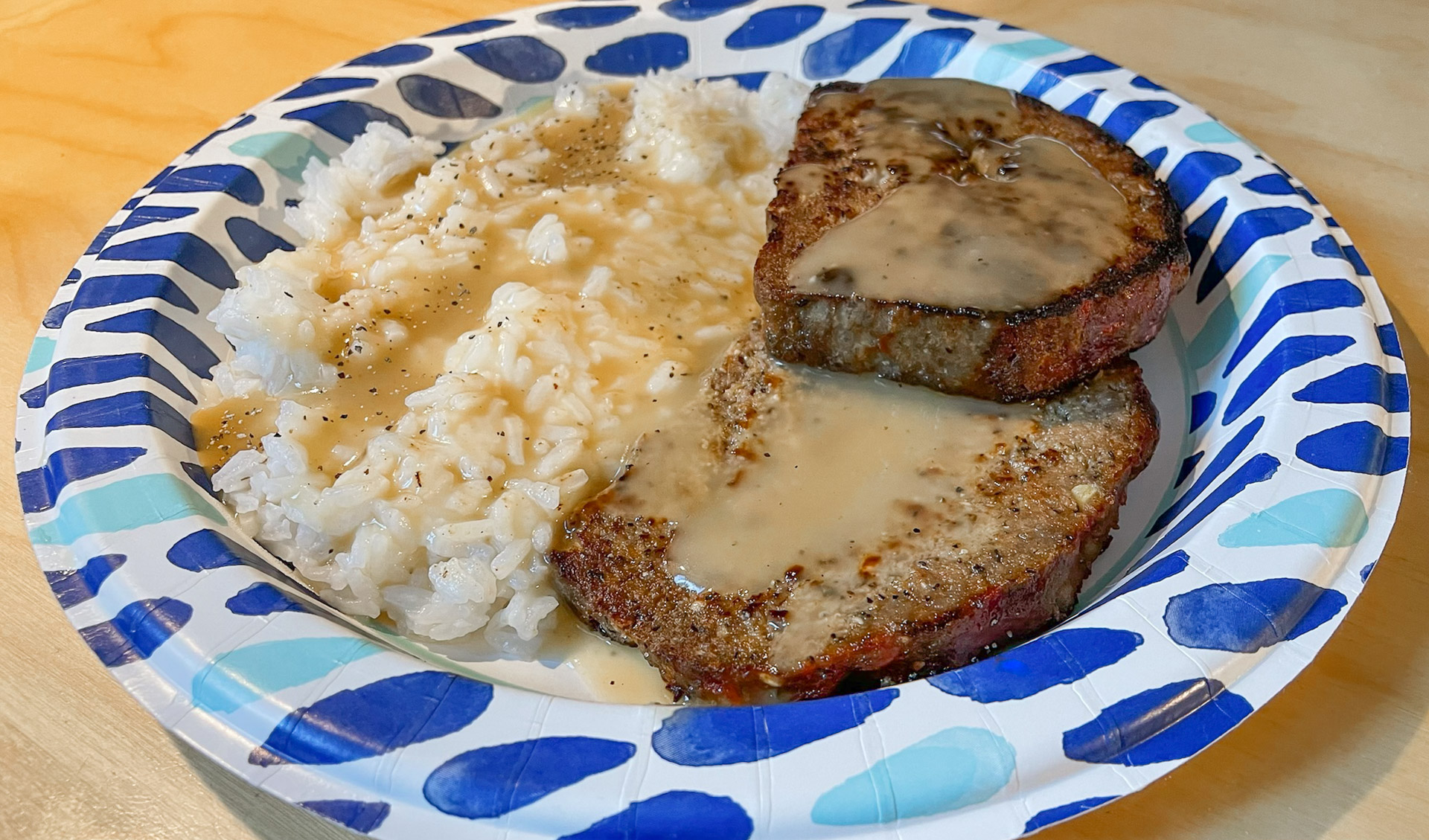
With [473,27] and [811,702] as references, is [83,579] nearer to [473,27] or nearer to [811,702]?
[811,702]

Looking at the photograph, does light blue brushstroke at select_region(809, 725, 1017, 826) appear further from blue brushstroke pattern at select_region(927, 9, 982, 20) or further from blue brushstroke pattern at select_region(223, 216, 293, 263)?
blue brushstroke pattern at select_region(927, 9, 982, 20)

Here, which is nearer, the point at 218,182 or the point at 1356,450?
the point at 1356,450

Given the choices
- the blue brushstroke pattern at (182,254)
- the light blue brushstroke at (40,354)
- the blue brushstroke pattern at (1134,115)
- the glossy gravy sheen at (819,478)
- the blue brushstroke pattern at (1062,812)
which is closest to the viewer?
the blue brushstroke pattern at (1062,812)

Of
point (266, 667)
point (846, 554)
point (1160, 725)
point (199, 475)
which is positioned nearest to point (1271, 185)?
point (846, 554)

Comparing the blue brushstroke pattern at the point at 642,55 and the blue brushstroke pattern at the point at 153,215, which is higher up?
the blue brushstroke pattern at the point at 642,55

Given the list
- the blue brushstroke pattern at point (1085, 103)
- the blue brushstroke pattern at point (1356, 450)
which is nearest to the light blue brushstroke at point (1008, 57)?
the blue brushstroke pattern at point (1085, 103)

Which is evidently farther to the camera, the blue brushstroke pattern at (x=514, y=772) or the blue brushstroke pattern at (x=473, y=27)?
the blue brushstroke pattern at (x=473, y=27)

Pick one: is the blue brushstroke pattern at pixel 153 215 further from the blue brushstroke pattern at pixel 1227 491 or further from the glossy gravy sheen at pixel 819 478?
the blue brushstroke pattern at pixel 1227 491
